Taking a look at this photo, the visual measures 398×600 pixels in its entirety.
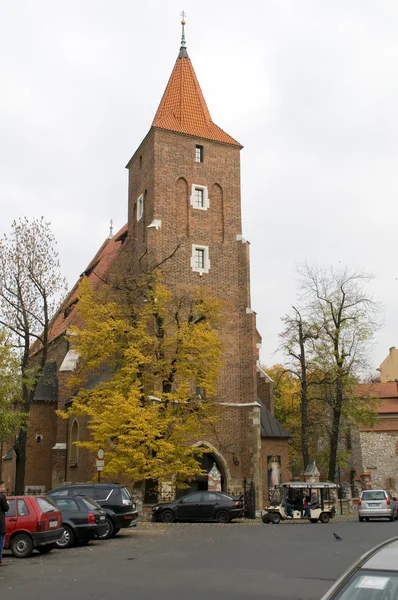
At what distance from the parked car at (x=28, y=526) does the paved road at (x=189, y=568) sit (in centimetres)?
35

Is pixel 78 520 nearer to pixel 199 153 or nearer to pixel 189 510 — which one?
pixel 189 510

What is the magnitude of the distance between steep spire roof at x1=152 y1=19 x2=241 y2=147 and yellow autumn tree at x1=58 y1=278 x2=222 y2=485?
12.2m

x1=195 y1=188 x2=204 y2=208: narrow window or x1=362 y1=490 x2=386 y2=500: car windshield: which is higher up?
x1=195 y1=188 x2=204 y2=208: narrow window

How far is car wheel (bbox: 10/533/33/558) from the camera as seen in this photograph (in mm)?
13922

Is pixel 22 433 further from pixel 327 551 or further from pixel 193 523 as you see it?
pixel 327 551

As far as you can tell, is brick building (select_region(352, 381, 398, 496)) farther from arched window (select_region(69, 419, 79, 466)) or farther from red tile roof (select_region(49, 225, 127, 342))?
arched window (select_region(69, 419, 79, 466))

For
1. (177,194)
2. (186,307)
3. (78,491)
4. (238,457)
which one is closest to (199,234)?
(177,194)

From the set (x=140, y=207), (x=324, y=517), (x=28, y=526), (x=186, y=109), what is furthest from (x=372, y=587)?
(x=186, y=109)

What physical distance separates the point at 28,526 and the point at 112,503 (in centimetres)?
496

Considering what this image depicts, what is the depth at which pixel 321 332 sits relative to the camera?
36594 millimetres

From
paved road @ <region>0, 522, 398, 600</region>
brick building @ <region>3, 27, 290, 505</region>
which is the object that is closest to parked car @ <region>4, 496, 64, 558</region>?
paved road @ <region>0, 522, 398, 600</region>

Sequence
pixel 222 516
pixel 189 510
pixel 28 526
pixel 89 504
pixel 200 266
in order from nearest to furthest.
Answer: pixel 28 526 < pixel 89 504 < pixel 189 510 < pixel 222 516 < pixel 200 266

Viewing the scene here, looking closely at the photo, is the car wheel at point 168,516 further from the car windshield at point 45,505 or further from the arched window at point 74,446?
the car windshield at point 45,505

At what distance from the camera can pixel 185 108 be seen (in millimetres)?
39375
